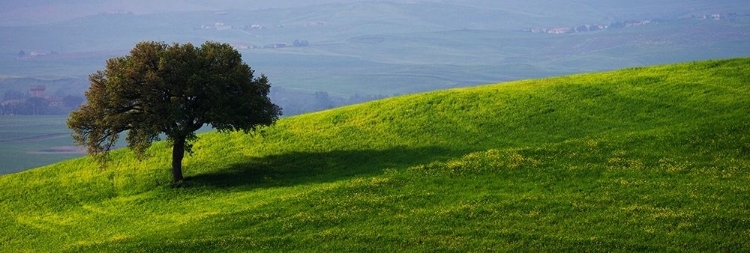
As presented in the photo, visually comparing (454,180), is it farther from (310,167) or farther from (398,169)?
(310,167)

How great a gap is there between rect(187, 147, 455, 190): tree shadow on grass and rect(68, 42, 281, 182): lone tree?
10.6 ft

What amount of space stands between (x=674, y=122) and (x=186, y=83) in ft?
102

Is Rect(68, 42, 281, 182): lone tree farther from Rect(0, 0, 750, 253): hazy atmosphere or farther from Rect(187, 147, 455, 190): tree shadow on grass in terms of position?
Rect(187, 147, 455, 190): tree shadow on grass

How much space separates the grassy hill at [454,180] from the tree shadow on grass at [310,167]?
0.17 metres

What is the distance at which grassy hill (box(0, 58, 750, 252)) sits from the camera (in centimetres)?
3509

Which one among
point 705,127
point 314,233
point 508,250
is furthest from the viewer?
point 705,127

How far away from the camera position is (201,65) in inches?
2005

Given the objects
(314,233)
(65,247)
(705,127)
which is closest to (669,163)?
(705,127)

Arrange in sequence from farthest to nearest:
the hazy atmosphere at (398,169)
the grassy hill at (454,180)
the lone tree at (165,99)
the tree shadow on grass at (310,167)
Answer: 1. the lone tree at (165,99)
2. the tree shadow on grass at (310,167)
3. the hazy atmosphere at (398,169)
4. the grassy hill at (454,180)

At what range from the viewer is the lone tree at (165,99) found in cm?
4884

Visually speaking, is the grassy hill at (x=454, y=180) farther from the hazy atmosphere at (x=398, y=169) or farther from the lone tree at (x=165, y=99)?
the lone tree at (x=165, y=99)

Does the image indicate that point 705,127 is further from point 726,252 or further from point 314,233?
point 314,233

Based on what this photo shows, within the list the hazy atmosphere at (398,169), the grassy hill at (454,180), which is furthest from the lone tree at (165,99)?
the grassy hill at (454,180)

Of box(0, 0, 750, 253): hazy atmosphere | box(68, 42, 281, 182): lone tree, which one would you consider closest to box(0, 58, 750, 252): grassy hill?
box(0, 0, 750, 253): hazy atmosphere
